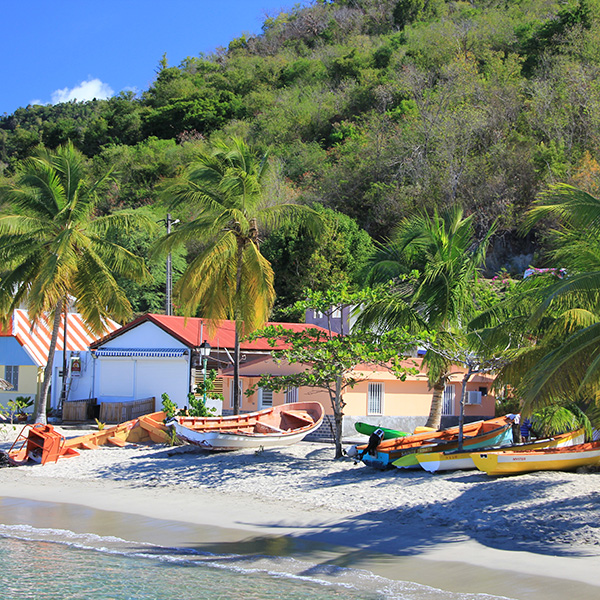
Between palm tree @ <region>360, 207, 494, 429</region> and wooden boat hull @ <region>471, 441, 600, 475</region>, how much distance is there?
3727 mm

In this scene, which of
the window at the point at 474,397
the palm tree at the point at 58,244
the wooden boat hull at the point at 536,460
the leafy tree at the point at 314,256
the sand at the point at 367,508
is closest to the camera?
the sand at the point at 367,508

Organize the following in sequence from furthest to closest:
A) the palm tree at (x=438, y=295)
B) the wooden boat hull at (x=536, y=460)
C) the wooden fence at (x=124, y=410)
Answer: the wooden fence at (x=124, y=410) < the palm tree at (x=438, y=295) < the wooden boat hull at (x=536, y=460)

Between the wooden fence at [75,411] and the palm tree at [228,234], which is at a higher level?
the palm tree at [228,234]

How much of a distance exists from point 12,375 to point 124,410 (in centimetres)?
782

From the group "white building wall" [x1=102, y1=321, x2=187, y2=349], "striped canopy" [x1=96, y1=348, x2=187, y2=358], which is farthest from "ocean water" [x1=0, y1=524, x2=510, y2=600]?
"white building wall" [x1=102, y1=321, x2=187, y2=349]

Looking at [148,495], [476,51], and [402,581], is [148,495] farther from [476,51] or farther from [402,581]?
[476,51]

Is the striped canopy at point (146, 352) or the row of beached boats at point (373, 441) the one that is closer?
the row of beached boats at point (373, 441)

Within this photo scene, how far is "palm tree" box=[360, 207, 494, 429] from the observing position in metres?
19.1

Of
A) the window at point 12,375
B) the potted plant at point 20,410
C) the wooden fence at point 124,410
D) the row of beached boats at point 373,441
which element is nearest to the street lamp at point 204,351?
the row of beached boats at point 373,441

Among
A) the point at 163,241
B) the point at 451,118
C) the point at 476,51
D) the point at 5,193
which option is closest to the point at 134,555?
the point at 163,241

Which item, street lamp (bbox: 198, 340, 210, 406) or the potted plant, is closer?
street lamp (bbox: 198, 340, 210, 406)

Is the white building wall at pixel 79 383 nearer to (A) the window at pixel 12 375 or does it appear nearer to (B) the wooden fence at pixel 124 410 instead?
(A) the window at pixel 12 375

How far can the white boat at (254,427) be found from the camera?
19.5m

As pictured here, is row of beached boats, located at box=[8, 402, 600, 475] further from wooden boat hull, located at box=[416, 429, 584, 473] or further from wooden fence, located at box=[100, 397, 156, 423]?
wooden fence, located at box=[100, 397, 156, 423]
